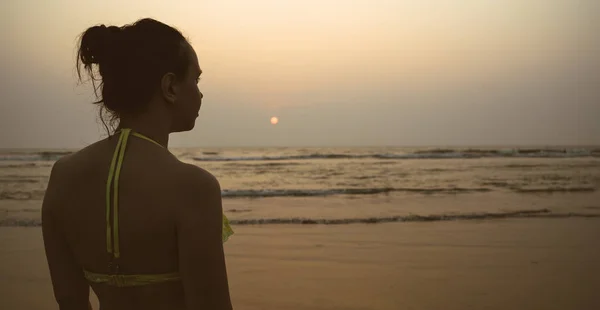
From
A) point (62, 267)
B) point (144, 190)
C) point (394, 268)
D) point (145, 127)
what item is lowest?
point (394, 268)

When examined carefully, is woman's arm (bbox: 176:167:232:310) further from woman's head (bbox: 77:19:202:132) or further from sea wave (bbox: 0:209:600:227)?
sea wave (bbox: 0:209:600:227)

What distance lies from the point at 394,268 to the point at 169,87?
14.7 feet

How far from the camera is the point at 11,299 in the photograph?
447cm

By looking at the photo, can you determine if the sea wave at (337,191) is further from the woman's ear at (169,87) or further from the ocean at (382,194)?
the woman's ear at (169,87)

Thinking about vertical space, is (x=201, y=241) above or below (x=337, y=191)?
above

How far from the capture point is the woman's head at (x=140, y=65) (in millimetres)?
1068

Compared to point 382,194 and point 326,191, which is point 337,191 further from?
point 382,194

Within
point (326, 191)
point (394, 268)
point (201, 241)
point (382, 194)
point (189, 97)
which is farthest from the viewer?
point (326, 191)

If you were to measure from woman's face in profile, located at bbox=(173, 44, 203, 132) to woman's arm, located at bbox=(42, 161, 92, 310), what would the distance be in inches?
13.0

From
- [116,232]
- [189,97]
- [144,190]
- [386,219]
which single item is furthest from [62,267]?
[386,219]

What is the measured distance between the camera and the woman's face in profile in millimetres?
1144

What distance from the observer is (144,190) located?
1051 millimetres

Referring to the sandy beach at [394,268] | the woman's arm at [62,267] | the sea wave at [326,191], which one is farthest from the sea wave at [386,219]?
the woman's arm at [62,267]

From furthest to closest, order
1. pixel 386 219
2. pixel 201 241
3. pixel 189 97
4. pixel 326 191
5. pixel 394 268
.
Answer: pixel 326 191
pixel 386 219
pixel 394 268
pixel 189 97
pixel 201 241
